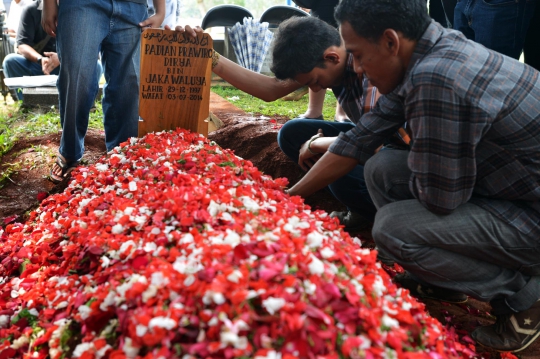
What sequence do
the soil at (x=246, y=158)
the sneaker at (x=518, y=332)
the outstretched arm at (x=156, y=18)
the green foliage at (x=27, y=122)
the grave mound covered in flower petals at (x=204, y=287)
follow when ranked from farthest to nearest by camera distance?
the green foliage at (x=27, y=122), the outstretched arm at (x=156, y=18), the soil at (x=246, y=158), the sneaker at (x=518, y=332), the grave mound covered in flower petals at (x=204, y=287)

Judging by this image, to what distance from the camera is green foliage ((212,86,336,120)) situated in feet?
19.0

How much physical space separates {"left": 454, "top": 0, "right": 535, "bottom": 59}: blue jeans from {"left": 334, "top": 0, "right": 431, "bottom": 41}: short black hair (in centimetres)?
131

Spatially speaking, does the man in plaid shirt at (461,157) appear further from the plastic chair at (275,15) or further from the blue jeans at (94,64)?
the plastic chair at (275,15)

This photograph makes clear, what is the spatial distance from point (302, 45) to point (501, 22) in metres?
1.31

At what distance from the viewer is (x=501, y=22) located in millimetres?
2838

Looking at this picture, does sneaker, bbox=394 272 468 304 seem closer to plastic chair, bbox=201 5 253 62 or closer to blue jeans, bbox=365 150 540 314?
blue jeans, bbox=365 150 540 314

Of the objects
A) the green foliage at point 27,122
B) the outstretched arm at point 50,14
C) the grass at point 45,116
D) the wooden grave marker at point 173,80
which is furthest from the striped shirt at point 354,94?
the green foliage at point 27,122

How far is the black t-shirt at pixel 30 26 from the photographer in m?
5.66

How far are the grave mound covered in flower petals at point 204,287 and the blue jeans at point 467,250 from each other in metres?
0.25

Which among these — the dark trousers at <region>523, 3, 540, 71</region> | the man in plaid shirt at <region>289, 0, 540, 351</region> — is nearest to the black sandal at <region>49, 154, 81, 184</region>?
the man in plaid shirt at <region>289, 0, 540, 351</region>

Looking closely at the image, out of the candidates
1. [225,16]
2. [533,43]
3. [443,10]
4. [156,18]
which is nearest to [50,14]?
[156,18]

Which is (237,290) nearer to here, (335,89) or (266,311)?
(266,311)

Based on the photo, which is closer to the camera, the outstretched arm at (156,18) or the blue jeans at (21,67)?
the outstretched arm at (156,18)

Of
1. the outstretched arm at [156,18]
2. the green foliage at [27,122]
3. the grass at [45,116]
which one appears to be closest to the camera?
the outstretched arm at [156,18]
